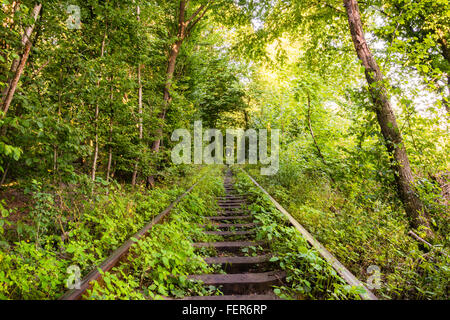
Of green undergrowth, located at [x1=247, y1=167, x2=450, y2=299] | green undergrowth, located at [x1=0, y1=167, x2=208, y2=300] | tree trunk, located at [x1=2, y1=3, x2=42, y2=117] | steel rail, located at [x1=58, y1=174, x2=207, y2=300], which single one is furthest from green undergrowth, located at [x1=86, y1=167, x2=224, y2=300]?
tree trunk, located at [x1=2, y1=3, x2=42, y2=117]

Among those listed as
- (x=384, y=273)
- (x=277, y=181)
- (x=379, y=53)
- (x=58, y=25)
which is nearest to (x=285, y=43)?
(x=379, y=53)

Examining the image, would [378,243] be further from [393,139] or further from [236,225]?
[236,225]

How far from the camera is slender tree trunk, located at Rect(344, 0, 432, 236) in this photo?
4156 millimetres

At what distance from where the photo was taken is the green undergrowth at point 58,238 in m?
2.26

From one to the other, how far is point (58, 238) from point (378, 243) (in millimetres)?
4699

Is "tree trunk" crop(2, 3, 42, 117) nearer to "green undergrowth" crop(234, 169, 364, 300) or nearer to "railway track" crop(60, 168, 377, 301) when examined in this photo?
"railway track" crop(60, 168, 377, 301)

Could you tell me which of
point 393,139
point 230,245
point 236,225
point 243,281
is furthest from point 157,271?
point 393,139

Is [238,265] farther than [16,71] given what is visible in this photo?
Yes

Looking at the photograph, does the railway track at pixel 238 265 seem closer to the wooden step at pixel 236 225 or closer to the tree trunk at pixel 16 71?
the wooden step at pixel 236 225

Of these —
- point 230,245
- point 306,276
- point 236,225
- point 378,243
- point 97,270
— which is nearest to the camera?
point 97,270

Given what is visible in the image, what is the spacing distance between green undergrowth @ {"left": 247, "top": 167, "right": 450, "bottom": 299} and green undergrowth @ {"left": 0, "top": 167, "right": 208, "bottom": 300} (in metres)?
3.37

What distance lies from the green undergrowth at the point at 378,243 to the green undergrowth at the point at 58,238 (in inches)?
132

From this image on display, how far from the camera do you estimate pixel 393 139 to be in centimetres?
441

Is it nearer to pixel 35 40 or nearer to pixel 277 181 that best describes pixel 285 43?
pixel 277 181
